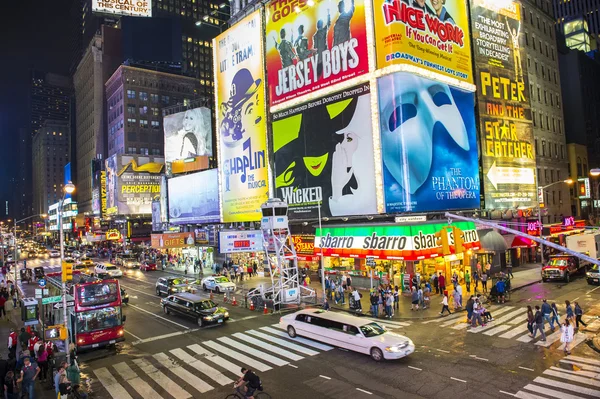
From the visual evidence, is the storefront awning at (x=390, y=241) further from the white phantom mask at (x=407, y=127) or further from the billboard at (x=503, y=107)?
the billboard at (x=503, y=107)

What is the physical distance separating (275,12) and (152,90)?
83.6 meters

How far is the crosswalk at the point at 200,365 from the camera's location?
15258 millimetres

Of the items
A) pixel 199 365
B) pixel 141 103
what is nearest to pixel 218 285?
pixel 199 365

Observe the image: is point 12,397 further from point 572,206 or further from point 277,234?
point 572,206

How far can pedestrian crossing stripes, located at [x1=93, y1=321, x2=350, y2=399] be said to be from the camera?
15.2 meters

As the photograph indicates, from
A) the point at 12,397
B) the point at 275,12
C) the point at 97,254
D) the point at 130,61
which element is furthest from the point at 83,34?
the point at 12,397

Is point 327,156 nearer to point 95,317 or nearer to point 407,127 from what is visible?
point 407,127

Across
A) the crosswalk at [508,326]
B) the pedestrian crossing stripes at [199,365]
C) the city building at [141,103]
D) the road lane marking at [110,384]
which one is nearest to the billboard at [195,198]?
the pedestrian crossing stripes at [199,365]

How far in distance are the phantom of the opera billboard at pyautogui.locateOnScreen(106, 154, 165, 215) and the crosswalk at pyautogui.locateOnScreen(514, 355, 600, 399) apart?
86.3m

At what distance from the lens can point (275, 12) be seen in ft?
148

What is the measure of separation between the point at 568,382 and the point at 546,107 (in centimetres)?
5153

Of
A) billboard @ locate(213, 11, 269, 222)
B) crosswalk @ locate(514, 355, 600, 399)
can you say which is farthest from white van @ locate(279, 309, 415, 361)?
billboard @ locate(213, 11, 269, 222)

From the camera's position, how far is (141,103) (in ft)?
381

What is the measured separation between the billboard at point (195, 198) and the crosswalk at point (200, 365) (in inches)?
1480
